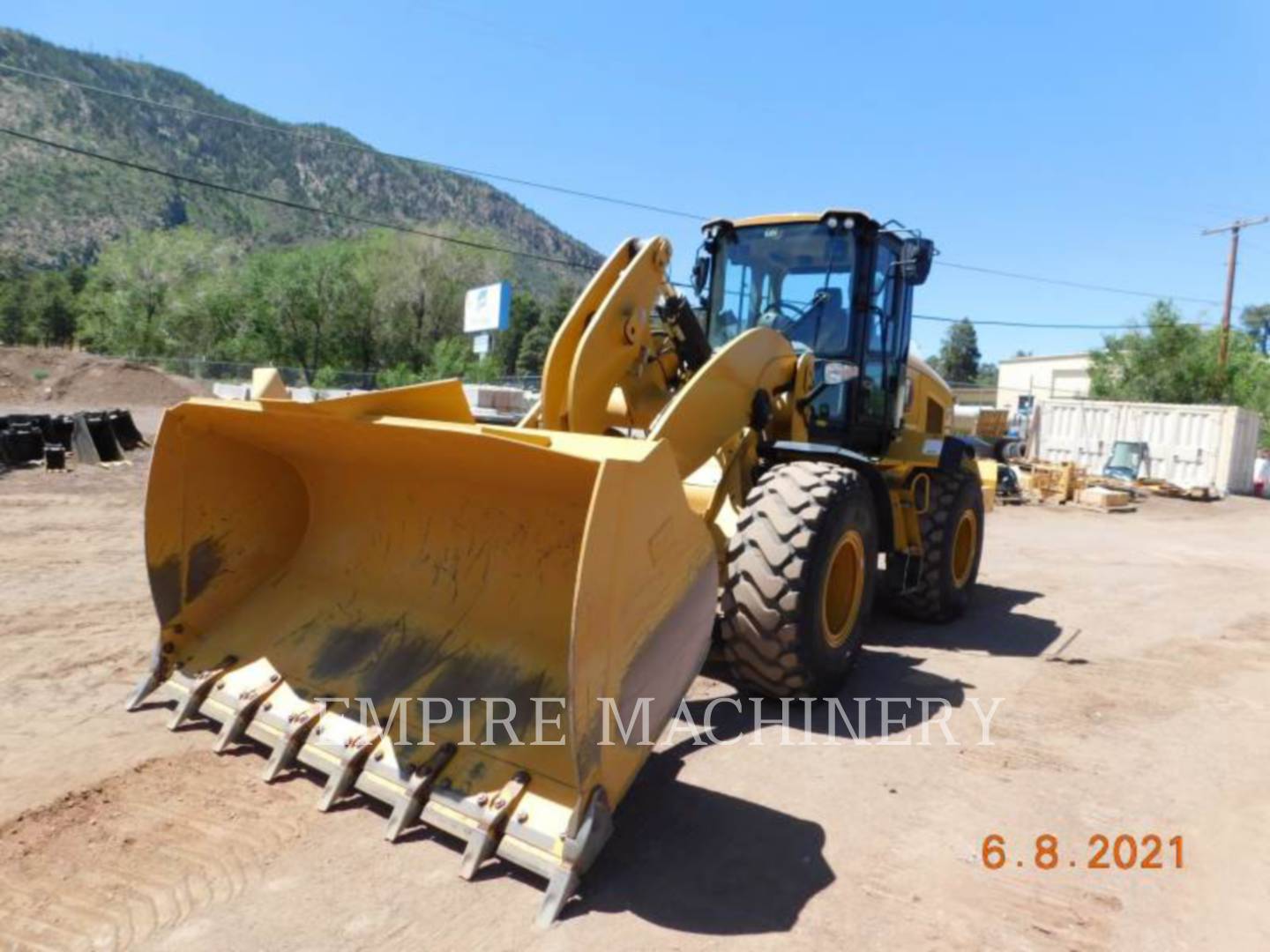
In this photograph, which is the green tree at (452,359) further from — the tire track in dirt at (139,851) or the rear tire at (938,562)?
the tire track in dirt at (139,851)

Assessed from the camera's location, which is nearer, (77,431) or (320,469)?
(320,469)

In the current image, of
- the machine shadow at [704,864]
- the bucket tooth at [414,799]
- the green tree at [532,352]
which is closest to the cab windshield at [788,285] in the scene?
the machine shadow at [704,864]

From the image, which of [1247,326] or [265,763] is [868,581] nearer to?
[265,763]

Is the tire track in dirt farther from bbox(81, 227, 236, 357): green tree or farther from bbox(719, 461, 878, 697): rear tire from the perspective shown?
bbox(81, 227, 236, 357): green tree

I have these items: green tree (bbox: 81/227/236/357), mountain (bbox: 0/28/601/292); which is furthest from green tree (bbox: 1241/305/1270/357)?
green tree (bbox: 81/227/236/357)

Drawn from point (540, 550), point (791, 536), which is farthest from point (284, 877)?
point (791, 536)

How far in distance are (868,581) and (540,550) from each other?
2.02 m

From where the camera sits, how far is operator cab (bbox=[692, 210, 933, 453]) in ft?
17.8

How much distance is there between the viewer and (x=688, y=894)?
269 cm

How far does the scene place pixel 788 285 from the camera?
18.5 ft

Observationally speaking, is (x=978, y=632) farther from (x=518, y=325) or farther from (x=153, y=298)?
(x=518, y=325)

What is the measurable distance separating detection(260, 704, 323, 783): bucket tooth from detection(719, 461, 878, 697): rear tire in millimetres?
1823

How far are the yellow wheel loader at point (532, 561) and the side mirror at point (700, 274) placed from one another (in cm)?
86

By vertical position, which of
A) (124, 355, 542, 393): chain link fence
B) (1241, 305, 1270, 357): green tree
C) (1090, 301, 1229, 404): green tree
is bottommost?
(124, 355, 542, 393): chain link fence
